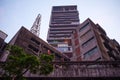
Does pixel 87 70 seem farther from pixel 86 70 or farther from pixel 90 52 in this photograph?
pixel 90 52

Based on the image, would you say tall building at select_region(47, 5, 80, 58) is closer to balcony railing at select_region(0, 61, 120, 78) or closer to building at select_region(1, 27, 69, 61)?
building at select_region(1, 27, 69, 61)

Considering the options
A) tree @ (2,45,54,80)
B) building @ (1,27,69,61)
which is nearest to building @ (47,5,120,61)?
building @ (1,27,69,61)

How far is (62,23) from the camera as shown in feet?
257

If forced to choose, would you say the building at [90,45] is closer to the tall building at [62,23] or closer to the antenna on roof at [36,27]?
the tall building at [62,23]

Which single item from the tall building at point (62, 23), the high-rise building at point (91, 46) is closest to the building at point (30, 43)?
the high-rise building at point (91, 46)

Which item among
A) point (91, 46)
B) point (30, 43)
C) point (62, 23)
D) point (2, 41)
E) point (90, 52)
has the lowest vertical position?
point (90, 52)

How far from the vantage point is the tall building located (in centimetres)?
7144

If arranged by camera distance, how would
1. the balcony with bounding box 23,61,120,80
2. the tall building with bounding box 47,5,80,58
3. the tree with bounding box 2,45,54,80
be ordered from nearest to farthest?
the tree with bounding box 2,45,54,80 < the balcony with bounding box 23,61,120,80 < the tall building with bounding box 47,5,80,58

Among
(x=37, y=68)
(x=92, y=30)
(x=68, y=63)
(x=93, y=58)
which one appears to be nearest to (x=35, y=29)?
(x=92, y=30)

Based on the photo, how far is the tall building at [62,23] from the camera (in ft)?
234

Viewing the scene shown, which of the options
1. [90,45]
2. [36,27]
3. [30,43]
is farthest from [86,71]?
[36,27]

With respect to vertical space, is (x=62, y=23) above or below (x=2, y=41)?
above

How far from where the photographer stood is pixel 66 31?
7425 centimetres

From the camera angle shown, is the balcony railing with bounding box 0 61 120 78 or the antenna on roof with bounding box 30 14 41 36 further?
the antenna on roof with bounding box 30 14 41 36
